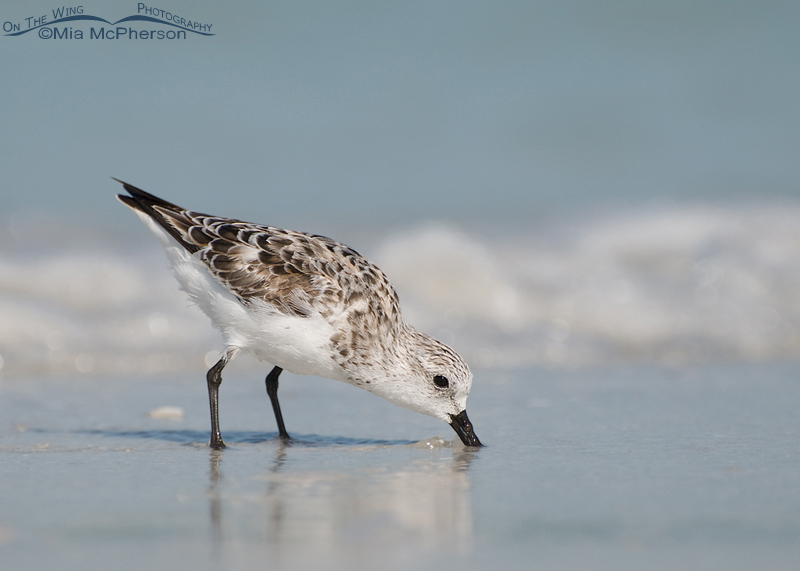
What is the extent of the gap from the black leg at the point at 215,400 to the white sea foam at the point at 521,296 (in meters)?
2.76

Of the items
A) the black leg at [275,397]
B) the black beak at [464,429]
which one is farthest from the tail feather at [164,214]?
the black beak at [464,429]

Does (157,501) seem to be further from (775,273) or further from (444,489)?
(775,273)

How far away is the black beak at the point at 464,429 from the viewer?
503 centimetres

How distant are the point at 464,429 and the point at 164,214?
7.02ft

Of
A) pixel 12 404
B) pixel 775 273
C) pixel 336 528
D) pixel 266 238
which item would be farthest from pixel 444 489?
pixel 775 273

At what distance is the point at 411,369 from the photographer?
208 inches

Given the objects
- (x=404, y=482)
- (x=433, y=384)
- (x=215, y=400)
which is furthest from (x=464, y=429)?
(x=215, y=400)

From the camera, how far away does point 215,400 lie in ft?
17.6

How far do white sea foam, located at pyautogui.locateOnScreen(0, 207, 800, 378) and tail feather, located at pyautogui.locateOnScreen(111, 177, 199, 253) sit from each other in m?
A: 2.70

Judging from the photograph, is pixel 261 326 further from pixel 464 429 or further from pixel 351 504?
pixel 351 504

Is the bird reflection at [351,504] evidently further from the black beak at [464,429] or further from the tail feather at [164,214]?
the tail feather at [164,214]

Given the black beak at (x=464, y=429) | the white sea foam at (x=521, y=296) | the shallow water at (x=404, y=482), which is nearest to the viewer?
the shallow water at (x=404, y=482)

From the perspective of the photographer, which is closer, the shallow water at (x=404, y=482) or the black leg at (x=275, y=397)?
the shallow water at (x=404, y=482)

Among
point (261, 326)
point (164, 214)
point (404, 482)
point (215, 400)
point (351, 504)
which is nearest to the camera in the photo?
point (351, 504)
